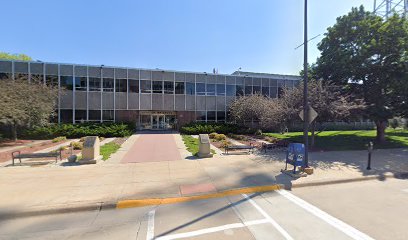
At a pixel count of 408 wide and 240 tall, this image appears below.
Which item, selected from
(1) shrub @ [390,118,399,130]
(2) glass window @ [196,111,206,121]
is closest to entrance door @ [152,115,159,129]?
(2) glass window @ [196,111,206,121]

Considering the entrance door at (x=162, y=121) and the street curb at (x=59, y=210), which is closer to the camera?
the street curb at (x=59, y=210)

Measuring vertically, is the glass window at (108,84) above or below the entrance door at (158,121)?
above

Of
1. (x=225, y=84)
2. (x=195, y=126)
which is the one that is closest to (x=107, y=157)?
(x=195, y=126)

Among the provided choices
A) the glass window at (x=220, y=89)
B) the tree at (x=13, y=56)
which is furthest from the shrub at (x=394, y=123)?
the tree at (x=13, y=56)

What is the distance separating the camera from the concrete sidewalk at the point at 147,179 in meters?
6.32

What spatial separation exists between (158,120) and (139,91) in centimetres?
509

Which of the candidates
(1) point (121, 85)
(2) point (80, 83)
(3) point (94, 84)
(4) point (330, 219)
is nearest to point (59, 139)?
(2) point (80, 83)

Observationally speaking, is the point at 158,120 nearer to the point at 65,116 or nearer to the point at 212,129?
the point at 212,129

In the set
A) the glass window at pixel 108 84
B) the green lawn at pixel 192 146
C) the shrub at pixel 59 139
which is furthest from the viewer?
the glass window at pixel 108 84

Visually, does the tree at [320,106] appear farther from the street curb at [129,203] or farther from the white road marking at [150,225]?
the white road marking at [150,225]

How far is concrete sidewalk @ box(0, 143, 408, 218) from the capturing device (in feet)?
20.7

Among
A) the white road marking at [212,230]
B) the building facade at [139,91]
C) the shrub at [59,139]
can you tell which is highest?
the building facade at [139,91]

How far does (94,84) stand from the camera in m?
26.3

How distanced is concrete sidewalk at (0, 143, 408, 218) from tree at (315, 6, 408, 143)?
6.37 metres
